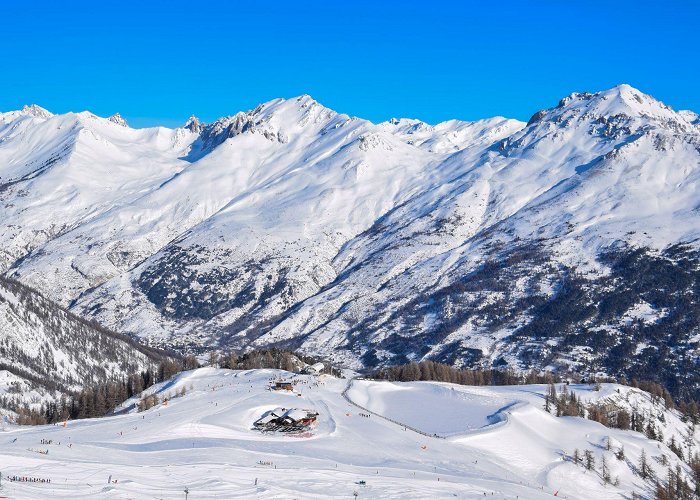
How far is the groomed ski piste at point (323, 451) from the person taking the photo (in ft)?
289

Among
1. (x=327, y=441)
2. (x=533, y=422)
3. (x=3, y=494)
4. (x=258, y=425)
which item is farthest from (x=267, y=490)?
(x=533, y=422)

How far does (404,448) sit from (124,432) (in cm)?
4284

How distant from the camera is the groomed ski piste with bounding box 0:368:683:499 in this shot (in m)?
88.1

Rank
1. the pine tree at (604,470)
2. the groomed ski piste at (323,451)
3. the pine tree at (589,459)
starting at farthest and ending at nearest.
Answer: the pine tree at (589,459), the pine tree at (604,470), the groomed ski piste at (323,451)

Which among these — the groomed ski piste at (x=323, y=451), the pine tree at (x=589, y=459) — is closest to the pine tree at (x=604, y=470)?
the groomed ski piste at (x=323, y=451)

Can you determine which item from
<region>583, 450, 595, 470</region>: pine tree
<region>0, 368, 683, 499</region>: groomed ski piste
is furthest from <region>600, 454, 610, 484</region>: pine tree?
<region>583, 450, 595, 470</region>: pine tree

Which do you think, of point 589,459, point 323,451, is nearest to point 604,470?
point 589,459

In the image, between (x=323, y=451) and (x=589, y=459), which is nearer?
(x=323, y=451)

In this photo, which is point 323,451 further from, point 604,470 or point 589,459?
point 604,470

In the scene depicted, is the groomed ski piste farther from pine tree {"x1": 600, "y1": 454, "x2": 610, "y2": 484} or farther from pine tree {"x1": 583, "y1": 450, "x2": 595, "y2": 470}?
pine tree {"x1": 583, "y1": 450, "x2": 595, "y2": 470}

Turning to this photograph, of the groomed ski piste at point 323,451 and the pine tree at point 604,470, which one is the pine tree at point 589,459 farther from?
the groomed ski piste at point 323,451

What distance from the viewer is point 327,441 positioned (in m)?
131

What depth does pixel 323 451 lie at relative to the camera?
398 ft

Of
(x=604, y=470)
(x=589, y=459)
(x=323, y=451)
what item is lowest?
(x=604, y=470)
